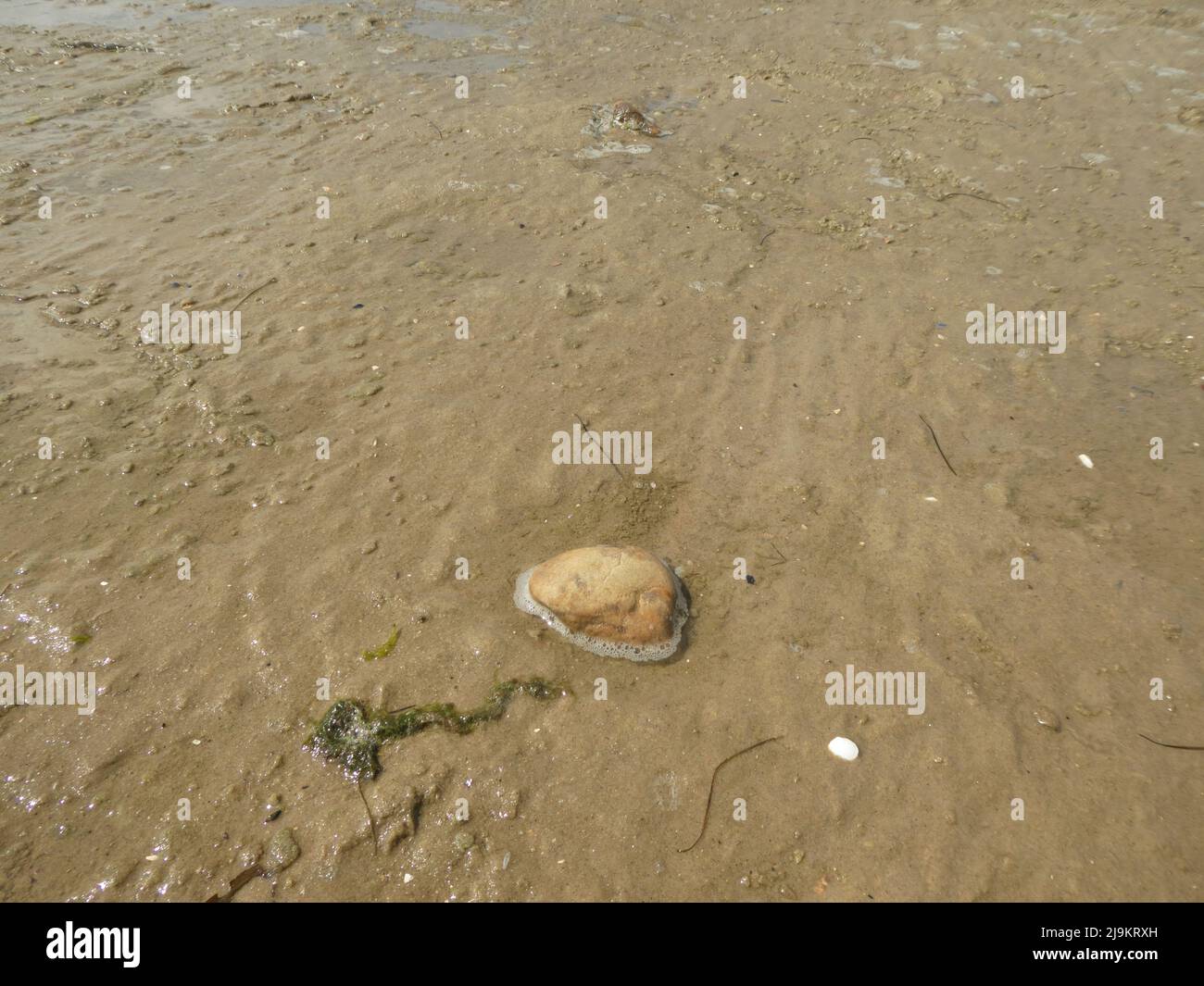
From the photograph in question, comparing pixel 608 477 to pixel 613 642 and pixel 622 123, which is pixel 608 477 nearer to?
pixel 613 642

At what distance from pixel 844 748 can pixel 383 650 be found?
175 cm

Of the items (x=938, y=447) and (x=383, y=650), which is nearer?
(x=383, y=650)

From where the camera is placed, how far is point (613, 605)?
115 inches

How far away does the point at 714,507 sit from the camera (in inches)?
139

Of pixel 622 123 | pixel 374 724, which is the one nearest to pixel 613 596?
pixel 374 724

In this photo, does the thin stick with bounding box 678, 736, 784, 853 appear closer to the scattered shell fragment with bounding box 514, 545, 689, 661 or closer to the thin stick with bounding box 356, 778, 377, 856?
the scattered shell fragment with bounding box 514, 545, 689, 661

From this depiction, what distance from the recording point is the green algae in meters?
2.88

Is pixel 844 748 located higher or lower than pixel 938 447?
lower

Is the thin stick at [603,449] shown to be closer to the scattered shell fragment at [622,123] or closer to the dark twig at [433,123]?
the scattered shell fragment at [622,123]

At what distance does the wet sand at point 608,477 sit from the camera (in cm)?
245

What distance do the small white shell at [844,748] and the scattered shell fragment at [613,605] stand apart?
0.67 meters

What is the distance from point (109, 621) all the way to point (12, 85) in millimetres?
6937

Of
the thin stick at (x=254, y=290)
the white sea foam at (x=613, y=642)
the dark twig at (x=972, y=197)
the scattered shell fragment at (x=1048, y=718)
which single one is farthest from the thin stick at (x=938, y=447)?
the thin stick at (x=254, y=290)

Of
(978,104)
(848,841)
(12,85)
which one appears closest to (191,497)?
(848,841)
